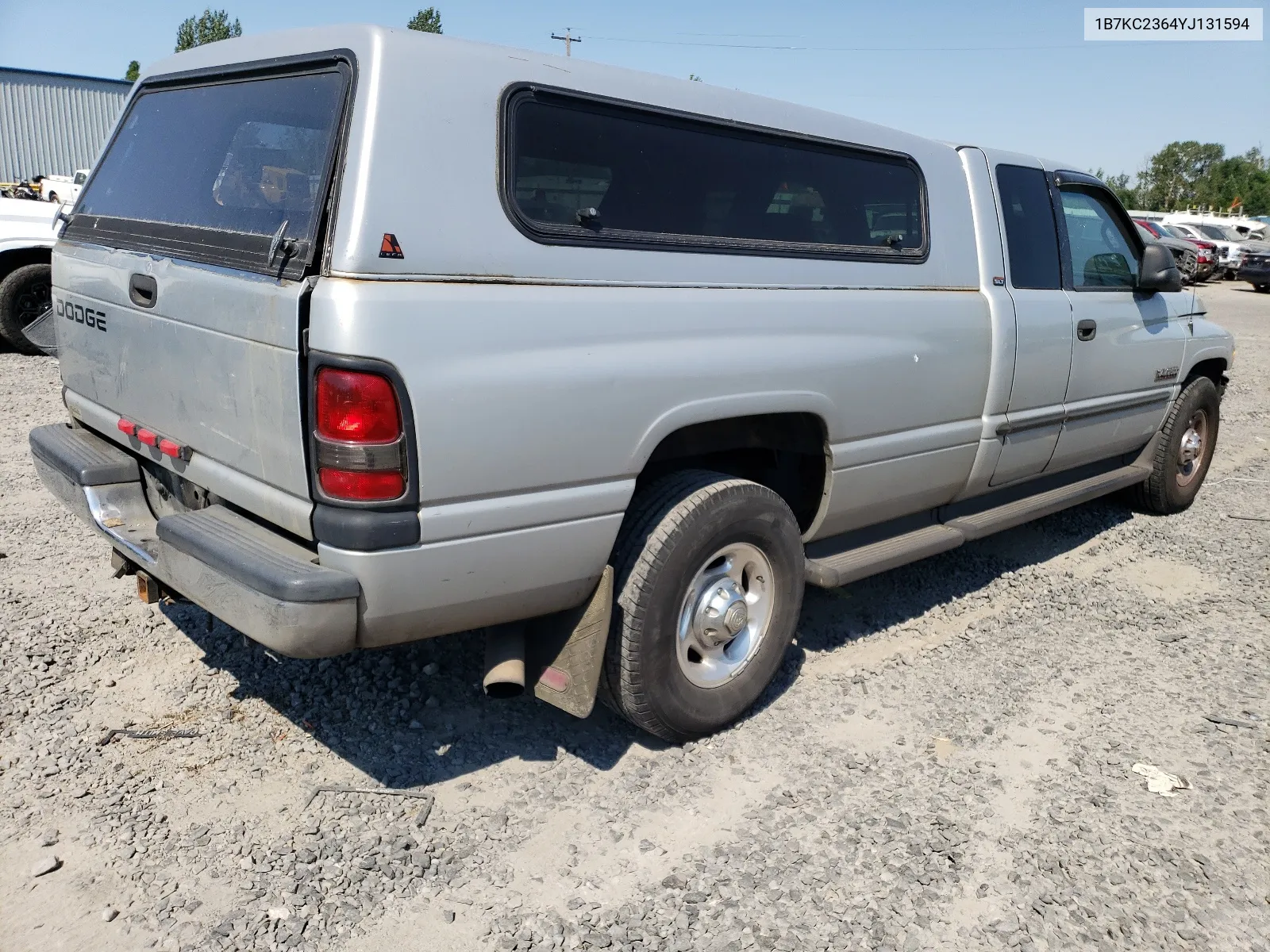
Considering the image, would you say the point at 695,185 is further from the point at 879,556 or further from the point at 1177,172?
the point at 1177,172

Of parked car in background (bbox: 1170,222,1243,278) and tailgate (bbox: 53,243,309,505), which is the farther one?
parked car in background (bbox: 1170,222,1243,278)

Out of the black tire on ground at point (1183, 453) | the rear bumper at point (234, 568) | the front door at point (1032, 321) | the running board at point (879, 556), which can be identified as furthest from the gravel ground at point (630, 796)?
the black tire on ground at point (1183, 453)

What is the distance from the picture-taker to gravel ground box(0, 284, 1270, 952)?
101 inches

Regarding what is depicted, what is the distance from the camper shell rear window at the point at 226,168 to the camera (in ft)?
8.43

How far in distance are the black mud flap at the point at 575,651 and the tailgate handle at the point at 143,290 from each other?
1498mm

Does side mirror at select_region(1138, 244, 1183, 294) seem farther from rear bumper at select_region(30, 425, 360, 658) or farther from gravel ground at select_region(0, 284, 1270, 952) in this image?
rear bumper at select_region(30, 425, 360, 658)

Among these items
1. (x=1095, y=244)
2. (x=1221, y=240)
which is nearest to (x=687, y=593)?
(x=1095, y=244)

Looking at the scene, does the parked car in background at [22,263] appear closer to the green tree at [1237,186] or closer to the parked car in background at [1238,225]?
the parked car in background at [1238,225]

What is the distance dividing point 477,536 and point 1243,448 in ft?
25.5

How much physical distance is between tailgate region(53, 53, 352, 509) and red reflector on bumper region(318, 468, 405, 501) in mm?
84

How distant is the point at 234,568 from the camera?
260cm

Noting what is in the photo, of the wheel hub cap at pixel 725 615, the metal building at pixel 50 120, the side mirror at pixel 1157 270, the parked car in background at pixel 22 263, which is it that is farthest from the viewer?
the metal building at pixel 50 120

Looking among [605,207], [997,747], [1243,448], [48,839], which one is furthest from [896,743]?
[1243,448]

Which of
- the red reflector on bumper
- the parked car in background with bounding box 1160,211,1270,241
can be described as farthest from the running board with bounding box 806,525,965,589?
the parked car in background with bounding box 1160,211,1270,241
